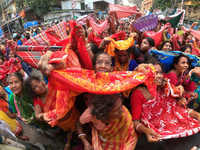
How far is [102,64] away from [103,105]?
61 centimetres

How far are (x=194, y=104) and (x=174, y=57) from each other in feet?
3.25

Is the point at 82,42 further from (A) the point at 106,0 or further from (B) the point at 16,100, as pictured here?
(A) the point at 106,0

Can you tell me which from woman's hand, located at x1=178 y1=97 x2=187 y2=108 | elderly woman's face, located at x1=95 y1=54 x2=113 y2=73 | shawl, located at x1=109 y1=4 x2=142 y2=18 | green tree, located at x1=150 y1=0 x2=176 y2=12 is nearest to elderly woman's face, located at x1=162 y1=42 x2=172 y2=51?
woman's hand, located at x1=178 y1=97 x2=187 y2=108

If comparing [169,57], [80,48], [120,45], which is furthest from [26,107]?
[169,57]

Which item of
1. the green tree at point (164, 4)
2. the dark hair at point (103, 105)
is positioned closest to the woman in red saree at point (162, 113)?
the dark hair at point (103, 105)

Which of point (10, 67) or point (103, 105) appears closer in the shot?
point (103, 105)

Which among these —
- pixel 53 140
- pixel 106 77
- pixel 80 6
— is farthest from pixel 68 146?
pixel 80 6

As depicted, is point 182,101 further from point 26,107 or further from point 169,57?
point 26,107

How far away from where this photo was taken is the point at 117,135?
175 centimetres

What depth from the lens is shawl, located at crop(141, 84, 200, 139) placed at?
169 cm

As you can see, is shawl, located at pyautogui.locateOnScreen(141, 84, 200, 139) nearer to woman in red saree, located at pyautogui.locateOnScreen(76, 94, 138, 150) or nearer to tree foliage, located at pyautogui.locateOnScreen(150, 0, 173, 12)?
woman in red saree, located at pyautogui.locateOnScreen(76, 94, 138, 150)

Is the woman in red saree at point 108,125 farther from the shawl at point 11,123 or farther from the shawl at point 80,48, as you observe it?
the shawl at point 11,123

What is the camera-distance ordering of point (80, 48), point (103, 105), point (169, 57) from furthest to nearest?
point (169, 57) < point (80, 48) < point (103, 105)

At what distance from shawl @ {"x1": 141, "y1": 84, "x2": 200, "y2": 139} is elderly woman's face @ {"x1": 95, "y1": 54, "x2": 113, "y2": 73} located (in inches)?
30.5
